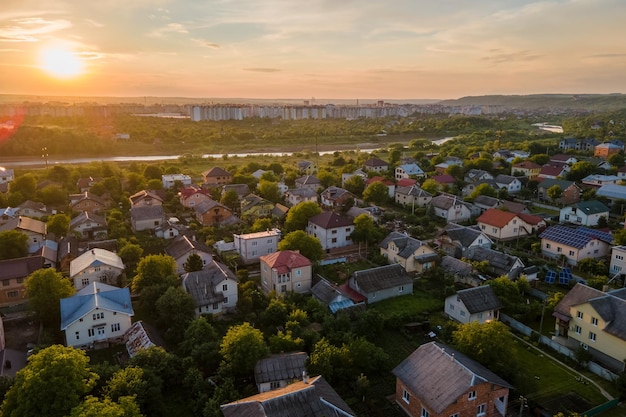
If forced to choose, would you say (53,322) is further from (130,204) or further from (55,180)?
(55,180)

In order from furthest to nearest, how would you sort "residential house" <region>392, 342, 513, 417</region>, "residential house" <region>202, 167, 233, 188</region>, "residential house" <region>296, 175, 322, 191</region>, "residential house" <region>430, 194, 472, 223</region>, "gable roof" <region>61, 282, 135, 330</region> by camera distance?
"residential house" <region>202, 167, 233, 188</region>
"residential house" <region>296, 175, 322, 191</region>
"residential house" <region>430, 194, 472, 223</region>
"gable roof" <region>61, 282, 135, 330</region>
"residential house" <region>392, 342, 513, 417</region>

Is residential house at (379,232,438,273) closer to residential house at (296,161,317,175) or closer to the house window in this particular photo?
the house window

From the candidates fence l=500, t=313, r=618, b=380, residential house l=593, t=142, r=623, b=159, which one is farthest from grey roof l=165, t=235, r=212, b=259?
residential house l=593, t=142, r=623, b=159

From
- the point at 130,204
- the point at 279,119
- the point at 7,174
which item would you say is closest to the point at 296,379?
the point at 130,204

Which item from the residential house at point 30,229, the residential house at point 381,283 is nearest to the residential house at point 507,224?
the residential house at point 381,283

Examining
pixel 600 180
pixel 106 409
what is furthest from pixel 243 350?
pixel 600 180
